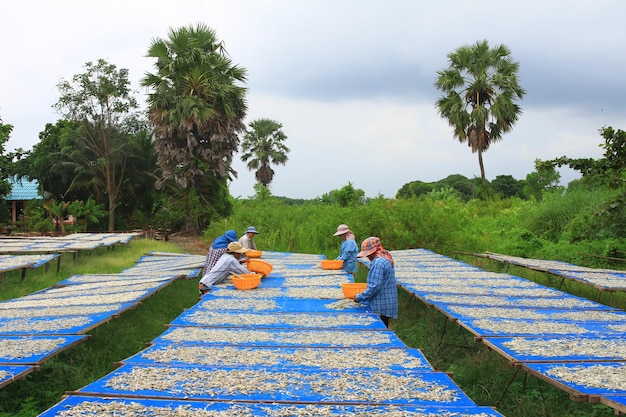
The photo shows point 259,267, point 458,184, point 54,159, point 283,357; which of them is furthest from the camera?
point 458,184

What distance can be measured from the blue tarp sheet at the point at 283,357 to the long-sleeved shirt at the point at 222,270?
2388 millimetres

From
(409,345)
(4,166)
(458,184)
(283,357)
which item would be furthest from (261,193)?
(458,184)

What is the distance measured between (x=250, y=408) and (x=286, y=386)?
1.05ft

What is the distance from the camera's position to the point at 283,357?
2.93m

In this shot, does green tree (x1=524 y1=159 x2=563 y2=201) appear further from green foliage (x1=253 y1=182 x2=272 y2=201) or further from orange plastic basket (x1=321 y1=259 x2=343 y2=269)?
orange plastic basket (x1=321 y1=259 x2=343 y2=269)

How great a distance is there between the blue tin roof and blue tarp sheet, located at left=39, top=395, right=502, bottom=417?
18.4m

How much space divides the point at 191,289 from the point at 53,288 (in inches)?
76.2

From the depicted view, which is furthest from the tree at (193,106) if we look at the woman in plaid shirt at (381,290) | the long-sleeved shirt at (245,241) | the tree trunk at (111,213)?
the woman in plaid shirt at (381,290)

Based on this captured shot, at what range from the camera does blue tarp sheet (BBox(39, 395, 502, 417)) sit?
210 centimetres

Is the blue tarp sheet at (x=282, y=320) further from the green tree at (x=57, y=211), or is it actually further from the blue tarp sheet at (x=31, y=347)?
the green tree at (x=57, y=211)

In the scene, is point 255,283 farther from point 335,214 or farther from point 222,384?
point 335,214

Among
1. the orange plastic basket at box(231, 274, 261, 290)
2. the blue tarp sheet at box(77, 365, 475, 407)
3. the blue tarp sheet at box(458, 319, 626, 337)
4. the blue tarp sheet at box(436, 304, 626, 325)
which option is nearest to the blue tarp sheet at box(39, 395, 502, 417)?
the blue tarp sheet at box(77, 365, 475, 407)

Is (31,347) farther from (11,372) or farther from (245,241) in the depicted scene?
(245,241)

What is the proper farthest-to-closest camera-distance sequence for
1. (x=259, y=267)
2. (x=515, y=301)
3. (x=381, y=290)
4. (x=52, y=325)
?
1. (x=259, y=267)
2. (x=515, y=301)
3. (x=381, y=290)
4. (x=52, y=325)
